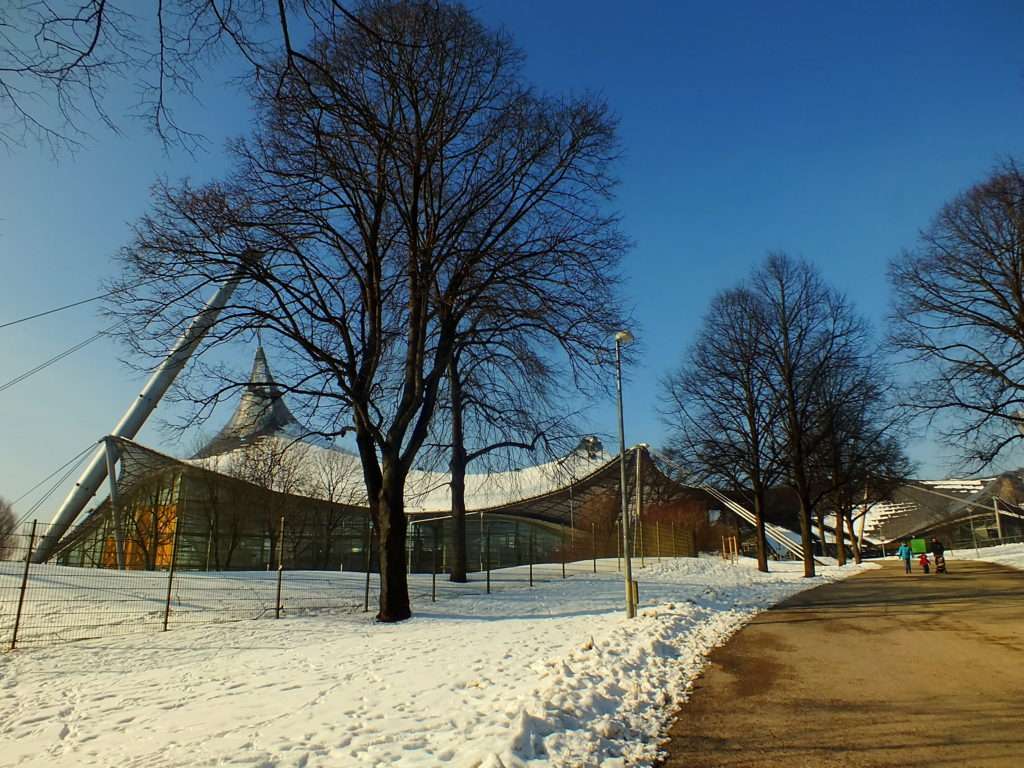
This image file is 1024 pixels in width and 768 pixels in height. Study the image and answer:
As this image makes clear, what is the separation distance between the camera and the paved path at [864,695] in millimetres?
4840

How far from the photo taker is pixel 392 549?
12852 millimetres

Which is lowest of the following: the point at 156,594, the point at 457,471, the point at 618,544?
the point at 156,594

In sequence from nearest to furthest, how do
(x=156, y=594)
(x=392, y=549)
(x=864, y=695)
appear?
(x=864, y=695) → (x=392, y=549) → (x=156, y=594)

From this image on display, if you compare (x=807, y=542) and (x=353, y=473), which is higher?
(x=353, y=473)

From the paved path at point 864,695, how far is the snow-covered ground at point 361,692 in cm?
48

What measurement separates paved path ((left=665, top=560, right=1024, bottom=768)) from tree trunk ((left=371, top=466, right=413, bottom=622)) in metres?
6.07

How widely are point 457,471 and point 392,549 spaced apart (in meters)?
6.85

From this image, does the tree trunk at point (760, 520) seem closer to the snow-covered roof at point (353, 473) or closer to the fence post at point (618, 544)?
the fence post at point (618, 544)

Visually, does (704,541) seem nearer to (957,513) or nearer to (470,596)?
(470,596)

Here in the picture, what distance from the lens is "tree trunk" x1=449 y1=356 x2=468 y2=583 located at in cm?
1911

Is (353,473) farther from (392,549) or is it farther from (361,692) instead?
(361,692)

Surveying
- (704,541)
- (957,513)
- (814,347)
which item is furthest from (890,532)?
(814,347)

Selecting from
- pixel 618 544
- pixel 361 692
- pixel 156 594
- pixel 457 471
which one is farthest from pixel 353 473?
pixel 361 692

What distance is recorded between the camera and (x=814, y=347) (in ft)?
83.0
